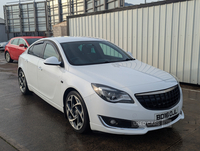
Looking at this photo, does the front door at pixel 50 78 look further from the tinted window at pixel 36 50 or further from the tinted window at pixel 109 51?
the tinted window at pixel 109 51

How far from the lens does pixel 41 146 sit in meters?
3.19

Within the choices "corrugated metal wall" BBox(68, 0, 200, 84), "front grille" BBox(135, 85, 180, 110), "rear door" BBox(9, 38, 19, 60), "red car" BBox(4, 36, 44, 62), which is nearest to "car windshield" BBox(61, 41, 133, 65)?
"front grille" BBox(135, 85, 180, 110)

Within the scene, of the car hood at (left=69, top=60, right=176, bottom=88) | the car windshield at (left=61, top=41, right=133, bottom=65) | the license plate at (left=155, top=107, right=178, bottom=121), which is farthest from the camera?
the car windshield at (left=61, top=41, right=133, bottom=65)

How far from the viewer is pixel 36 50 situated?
5234 millimetres

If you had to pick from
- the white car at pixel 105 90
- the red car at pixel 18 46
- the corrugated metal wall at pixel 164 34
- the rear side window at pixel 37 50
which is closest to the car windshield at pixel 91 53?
the white car at pixel 105 90

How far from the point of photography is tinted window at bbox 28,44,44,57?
4.98 metres

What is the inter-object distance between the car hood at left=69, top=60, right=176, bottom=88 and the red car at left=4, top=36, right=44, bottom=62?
28.7 ft

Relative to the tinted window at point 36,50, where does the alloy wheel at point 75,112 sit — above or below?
below

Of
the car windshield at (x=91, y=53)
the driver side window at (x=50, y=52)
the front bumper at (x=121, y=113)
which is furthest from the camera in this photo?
the driver side window at (x=50, y=52)

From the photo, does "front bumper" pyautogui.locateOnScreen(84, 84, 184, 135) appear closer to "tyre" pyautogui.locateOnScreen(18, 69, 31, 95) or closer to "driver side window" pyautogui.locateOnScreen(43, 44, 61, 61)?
"driver side window" pyautogui.locateOnScreen(43, 44, 61, 61)

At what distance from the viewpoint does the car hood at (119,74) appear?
3.22 m

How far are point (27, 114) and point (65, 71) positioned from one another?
143 centimetres

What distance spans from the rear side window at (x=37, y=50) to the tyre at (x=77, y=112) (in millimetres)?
1709

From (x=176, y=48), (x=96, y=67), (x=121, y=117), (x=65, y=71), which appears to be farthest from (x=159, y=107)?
(x=176, y=48)
